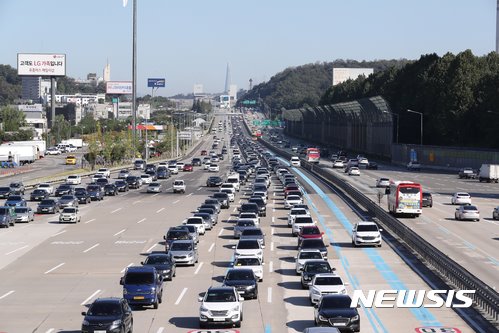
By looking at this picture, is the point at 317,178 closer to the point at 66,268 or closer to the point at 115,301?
the point at 66,268

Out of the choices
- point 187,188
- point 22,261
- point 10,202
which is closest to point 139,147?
point 187,188

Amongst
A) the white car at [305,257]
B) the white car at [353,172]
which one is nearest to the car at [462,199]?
the white car at [305,257]

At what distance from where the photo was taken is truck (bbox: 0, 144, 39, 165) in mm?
Result: 154375

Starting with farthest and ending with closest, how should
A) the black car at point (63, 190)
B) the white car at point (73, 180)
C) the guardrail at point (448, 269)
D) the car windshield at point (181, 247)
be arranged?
the white car at point (73, 180) → the black car at point (63, 190) → the car windshield at point (181, 247) → the guardrail at point (448, 269)

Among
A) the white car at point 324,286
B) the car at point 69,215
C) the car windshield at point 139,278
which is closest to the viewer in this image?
the white car at point 324,286

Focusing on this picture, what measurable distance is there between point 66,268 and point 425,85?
130 m

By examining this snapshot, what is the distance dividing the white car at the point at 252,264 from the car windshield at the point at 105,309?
11915 mm

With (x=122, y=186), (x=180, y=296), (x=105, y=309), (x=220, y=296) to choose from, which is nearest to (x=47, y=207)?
(x=122, y=186)

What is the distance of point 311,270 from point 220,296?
25.9ft

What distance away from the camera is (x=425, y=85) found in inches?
6585

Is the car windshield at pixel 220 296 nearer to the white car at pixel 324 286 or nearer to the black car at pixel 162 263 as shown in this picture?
the white car at pixel 324 286

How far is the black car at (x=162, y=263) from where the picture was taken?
39.3 metres

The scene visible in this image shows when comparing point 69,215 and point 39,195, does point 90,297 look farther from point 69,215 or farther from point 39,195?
point 39,195

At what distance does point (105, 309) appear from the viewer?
2780cm
